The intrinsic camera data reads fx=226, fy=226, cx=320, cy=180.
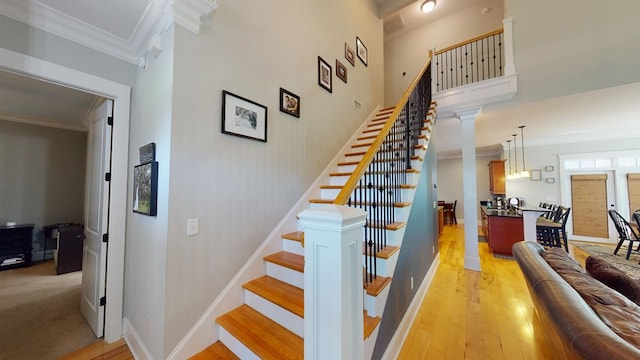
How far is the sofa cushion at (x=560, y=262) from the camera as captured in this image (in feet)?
5.36

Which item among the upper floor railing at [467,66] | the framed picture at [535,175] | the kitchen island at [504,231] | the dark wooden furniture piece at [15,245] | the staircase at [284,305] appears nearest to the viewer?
the staircase at [284,305]

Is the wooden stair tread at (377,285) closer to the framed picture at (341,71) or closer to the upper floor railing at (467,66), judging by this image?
the framed picture at (341,71)

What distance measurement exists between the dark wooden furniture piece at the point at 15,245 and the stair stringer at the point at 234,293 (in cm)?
503

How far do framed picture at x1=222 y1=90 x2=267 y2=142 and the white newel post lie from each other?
134cm

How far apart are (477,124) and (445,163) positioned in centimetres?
466

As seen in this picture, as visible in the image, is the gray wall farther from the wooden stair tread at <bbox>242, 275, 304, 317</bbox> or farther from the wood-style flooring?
the wooden stair tread at <bbox>242, 275, 304, 317</bbox>

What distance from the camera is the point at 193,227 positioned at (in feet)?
5.69

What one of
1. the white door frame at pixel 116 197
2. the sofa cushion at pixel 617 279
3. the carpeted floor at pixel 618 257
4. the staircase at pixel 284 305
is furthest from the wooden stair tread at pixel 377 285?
the carpeted floor at pixel 618 257

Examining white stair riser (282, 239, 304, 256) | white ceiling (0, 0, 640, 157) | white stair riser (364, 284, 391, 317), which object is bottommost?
white stair riser (364, 284, 391, 317)

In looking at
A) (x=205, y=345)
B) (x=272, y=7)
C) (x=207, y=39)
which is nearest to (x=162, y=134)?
(x=207, y=39)

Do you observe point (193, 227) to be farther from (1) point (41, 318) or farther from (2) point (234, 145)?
(1) point (41, 318)

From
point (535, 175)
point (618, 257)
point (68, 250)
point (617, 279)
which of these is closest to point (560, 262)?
point (617, 279)

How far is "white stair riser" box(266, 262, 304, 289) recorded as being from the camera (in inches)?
75.2

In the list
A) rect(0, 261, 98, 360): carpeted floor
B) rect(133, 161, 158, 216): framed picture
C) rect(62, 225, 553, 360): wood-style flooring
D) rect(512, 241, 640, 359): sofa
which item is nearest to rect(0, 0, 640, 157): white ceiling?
rect(133, 161, 158, 216): framed picture
